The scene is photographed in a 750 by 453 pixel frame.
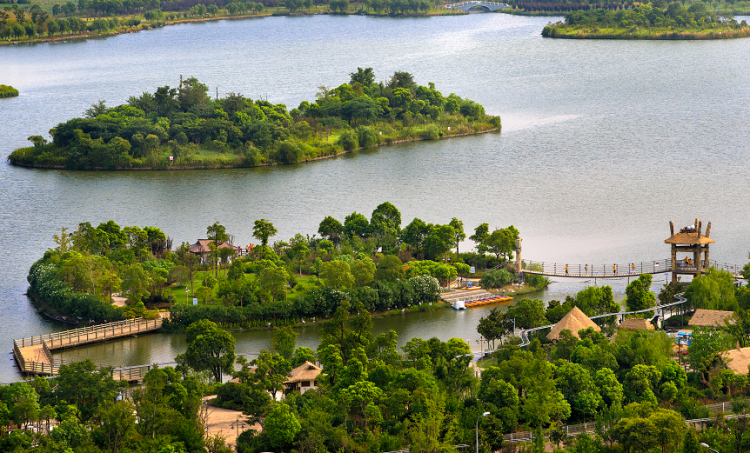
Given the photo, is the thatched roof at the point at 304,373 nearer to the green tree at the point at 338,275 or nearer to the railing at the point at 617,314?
the railing at the point at 617,314

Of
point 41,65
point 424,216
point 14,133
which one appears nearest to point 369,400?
point 424,216

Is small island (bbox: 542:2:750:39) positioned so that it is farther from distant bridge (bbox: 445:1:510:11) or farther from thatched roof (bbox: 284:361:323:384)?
thatched roof (bbox: 284:361:323:384)

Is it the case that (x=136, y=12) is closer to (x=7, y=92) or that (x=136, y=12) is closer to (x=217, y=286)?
(x=7, y=92)

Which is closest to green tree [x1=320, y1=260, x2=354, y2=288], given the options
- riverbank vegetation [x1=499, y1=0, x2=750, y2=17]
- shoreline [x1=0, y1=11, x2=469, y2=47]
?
riverbank vegetation [x1=499, y1=0, x2=750, y2=17]

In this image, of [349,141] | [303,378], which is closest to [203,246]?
[303,378]

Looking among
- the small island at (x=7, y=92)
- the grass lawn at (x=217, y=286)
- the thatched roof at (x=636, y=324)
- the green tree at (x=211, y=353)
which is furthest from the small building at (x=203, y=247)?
the small island at (x=7, y=92)

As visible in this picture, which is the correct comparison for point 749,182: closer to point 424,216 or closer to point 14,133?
point 424,216
